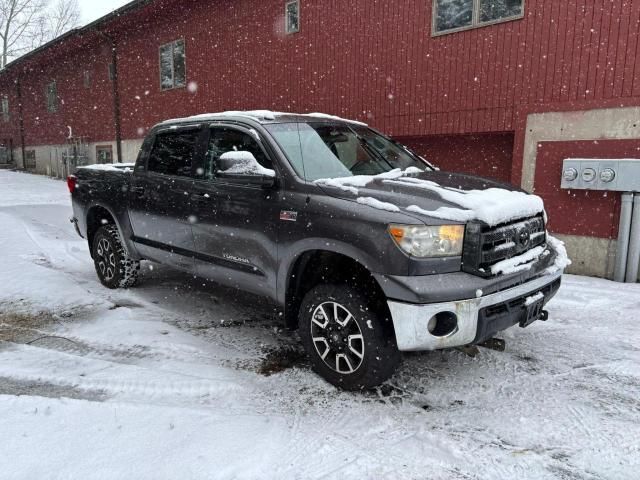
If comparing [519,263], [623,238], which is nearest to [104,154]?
[623,238]

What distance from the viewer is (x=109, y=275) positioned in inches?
219

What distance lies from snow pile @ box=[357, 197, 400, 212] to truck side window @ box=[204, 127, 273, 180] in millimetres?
1030

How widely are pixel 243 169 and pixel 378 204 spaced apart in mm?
1132

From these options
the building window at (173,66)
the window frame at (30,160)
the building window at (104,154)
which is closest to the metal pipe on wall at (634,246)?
the building window at (173,66)

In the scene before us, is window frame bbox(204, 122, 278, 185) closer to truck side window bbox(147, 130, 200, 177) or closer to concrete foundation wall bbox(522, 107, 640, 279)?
truck side window bbox(147, 130, 200, 177)

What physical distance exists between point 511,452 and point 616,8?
6.41 m

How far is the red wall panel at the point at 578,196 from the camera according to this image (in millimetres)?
6520

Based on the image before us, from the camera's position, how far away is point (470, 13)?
26.0 feet

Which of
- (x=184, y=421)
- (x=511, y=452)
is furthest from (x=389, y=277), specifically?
(x=184, y=421)

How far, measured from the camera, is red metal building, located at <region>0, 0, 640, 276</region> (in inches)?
260

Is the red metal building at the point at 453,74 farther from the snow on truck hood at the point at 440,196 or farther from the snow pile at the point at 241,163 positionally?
the snow pile at the point at 241,163

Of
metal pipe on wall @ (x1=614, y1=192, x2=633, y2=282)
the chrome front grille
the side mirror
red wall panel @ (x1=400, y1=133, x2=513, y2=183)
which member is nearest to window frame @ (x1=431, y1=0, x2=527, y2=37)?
red wall panel @ (x1=400, y1=133, x2=513, y2=183)

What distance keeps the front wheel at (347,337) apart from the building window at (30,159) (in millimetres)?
29104

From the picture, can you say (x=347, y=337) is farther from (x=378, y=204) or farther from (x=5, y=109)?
(x=5, y=109)
